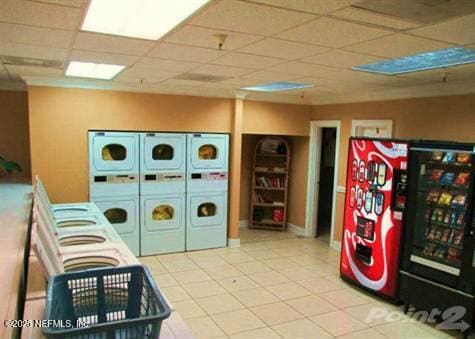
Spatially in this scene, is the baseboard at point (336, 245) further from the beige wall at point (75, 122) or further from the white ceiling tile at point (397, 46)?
the white ceiling tile at point (397, 46)

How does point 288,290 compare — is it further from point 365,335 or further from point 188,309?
point 188,309

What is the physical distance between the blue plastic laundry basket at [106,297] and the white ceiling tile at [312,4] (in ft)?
4.75

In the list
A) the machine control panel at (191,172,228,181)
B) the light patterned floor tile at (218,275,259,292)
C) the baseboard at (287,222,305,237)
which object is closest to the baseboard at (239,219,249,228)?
the baseboard at (287,222,305,237)

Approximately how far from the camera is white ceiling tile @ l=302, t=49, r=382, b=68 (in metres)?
2.88

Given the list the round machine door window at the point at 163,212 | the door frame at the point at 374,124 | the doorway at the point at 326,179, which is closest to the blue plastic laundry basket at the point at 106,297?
the round machine door window at the point at 163,212

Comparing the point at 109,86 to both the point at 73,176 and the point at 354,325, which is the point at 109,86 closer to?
the point at 73,176

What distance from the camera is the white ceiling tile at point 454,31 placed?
2.04 metres

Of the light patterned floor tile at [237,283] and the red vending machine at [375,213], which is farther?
the light patterned floor tile at [237,283]

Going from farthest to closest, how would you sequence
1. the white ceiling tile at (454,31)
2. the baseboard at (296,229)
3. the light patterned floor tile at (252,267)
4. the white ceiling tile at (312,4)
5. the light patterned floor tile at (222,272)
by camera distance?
the baseboard at (296,229) → the light patterned floor tile at (252,267) → the light patterned floor tile at (222,272) → the white ceiling tile at (454,31) → the white ceiling tile at (312,4)

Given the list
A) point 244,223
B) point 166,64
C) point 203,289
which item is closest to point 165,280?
point 203,289

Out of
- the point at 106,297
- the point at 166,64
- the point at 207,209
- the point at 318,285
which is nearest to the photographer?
the point at 106,297

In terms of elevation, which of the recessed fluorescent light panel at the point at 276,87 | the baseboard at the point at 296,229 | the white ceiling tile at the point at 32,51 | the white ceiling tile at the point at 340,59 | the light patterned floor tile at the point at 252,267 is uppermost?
the recessed fluorescent light panel at the point at 276,87

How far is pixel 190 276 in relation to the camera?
15.6ft

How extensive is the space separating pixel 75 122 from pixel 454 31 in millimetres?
4424
